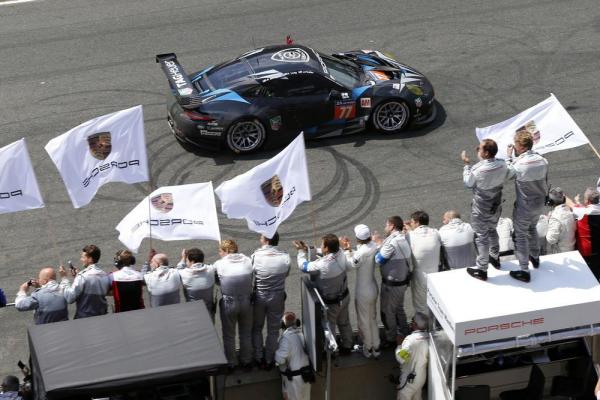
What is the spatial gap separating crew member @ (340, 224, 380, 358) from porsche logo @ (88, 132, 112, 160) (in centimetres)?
289

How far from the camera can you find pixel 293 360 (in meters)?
11.3

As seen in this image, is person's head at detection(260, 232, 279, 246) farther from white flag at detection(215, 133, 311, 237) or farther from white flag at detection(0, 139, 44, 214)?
white flag at detection(0, 139, 44, 214)

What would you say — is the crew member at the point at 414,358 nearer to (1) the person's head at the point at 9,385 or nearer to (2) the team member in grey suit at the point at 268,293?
(2) the team member in grey suit at the point at 268,293

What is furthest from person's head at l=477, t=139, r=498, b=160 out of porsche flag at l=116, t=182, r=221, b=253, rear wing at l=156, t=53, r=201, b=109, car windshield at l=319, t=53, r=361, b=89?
rear wing at l=156, t=53, r=201, b=109

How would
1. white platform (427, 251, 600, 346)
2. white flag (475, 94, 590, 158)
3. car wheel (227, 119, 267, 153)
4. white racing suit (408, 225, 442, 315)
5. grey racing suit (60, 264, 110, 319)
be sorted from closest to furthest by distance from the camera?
white platform (427, 251, 600, 346), grey racing suit (60, 264, 110, 319), white racing suit (408, 225, 442, 315), white flag (475, 94, 590, 158), car wheel (227, 119, 267, 153)

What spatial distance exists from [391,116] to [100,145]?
240 inches

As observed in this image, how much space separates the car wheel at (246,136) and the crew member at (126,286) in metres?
5.09

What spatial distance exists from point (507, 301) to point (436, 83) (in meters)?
8.17

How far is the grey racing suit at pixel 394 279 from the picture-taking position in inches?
460

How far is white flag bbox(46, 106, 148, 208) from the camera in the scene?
1195 centimetres

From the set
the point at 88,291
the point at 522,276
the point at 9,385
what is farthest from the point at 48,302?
the point at 522,276

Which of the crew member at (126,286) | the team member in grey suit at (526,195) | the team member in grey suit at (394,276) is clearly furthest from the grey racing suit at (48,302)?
the team member in grey suit at (526,195)

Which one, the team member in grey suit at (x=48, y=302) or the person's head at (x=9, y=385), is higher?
the team member in grey suit at (x=48, y=302)

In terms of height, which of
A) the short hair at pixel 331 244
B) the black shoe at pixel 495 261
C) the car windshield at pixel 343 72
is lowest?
the black shoe at pixel 495 261
